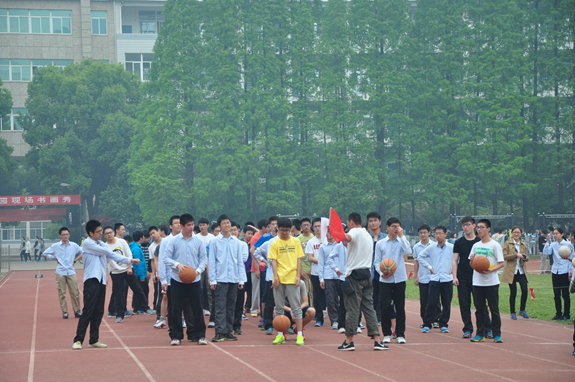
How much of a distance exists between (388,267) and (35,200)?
38.7 m

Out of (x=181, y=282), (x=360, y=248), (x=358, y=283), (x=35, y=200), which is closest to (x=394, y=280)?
(x=358, y=283)

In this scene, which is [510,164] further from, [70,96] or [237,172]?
[70,96]

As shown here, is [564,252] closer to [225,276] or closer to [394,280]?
[394,280]

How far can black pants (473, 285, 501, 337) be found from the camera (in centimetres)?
1039

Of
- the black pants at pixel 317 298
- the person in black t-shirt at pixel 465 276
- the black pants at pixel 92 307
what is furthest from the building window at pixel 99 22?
the person in black t-shirt at pixel 465 276

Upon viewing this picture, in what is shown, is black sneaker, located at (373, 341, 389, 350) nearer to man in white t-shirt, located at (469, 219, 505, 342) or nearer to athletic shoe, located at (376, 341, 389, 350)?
athletic shoe, located at (376, 341, 389, 350)

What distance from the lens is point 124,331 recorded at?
1229 centimetres

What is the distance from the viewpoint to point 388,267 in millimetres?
10047

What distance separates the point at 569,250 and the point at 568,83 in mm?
30267

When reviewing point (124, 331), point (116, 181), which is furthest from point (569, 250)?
point (116, 181)

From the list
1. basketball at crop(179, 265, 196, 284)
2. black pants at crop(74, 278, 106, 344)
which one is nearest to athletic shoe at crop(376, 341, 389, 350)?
basketball at crop(179, 265, 196, 284)

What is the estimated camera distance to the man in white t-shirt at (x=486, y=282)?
1040 cm

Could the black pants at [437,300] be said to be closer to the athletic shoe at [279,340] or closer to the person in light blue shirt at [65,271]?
the athletic shoe at [279,340]

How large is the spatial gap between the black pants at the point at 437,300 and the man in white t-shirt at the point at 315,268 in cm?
208
